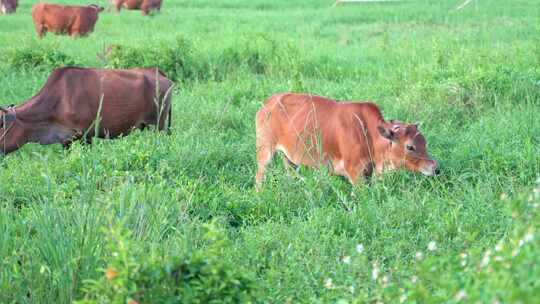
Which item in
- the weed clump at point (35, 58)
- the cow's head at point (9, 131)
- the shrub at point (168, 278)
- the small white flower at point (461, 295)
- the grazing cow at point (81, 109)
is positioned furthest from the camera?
the weed clump at point (35, 58)

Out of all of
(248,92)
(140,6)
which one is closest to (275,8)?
(140,6)

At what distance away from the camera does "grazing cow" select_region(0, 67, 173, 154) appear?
8.08m

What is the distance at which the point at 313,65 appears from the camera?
12.2 meters

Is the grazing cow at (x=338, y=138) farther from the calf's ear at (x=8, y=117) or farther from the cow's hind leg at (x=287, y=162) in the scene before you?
the calf's ear at (x=8, y=117)

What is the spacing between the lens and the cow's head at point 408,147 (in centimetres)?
688

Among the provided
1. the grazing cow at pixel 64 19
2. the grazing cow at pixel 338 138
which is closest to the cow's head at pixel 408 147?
the grazing cow at pixel 338 138

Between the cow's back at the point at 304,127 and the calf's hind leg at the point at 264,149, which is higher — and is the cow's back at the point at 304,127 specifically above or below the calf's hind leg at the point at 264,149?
above

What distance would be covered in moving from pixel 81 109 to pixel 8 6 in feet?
51.8

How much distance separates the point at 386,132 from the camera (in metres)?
6.96

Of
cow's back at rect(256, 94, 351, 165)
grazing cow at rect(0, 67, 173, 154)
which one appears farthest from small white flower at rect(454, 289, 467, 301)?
grazing cow at rect(0, 67, 173, 154)

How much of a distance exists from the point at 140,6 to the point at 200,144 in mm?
17478

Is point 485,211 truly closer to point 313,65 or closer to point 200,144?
point 200,144

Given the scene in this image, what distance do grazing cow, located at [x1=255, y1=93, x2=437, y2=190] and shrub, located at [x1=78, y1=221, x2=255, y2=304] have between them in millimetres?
3334

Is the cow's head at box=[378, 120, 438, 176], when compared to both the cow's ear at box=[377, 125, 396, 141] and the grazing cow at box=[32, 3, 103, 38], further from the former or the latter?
the grazing cow at box=[32, 3, 103, 38]
